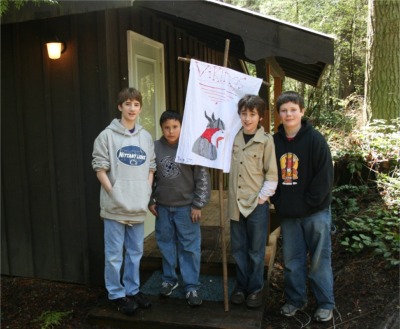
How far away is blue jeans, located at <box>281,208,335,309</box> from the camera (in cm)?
320

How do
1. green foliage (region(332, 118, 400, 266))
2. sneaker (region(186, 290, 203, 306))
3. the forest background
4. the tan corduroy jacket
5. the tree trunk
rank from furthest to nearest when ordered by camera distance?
1. the tree trunk
2. the forest background
3. green foliage (region(332, 118, 400, 266))
4. sneaker (region(186, 290, 203, 306))
5. the tan corduroy jacket

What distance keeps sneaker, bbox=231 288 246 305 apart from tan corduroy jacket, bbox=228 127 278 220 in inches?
27.7

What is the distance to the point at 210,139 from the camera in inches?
131

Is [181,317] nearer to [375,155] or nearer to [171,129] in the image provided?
[171,129]

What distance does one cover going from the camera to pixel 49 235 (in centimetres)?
436

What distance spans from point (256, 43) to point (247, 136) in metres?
0.84

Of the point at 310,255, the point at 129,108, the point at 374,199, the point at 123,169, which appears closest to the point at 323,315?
the point at 310,255

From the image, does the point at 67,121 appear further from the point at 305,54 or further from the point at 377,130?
the point at 377,130

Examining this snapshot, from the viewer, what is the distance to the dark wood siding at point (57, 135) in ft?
13.2

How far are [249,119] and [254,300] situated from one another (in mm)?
1524

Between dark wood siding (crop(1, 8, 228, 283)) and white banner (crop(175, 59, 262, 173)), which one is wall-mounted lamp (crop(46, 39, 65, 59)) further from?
white banner (crop(175, 59, 262, 173))

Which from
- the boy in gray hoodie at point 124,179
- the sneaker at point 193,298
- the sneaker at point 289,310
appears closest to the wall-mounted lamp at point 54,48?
the boy in gray hoodie at point 124,179

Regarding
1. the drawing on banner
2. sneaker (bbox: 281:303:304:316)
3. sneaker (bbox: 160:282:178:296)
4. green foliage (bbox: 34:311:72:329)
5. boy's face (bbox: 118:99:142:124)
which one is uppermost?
boy's face (bbox: 118:99:142:124)

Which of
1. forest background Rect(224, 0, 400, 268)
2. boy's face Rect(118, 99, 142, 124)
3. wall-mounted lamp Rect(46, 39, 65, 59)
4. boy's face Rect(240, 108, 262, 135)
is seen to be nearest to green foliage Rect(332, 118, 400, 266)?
forest background Rect(224, 0, 400, 268)
